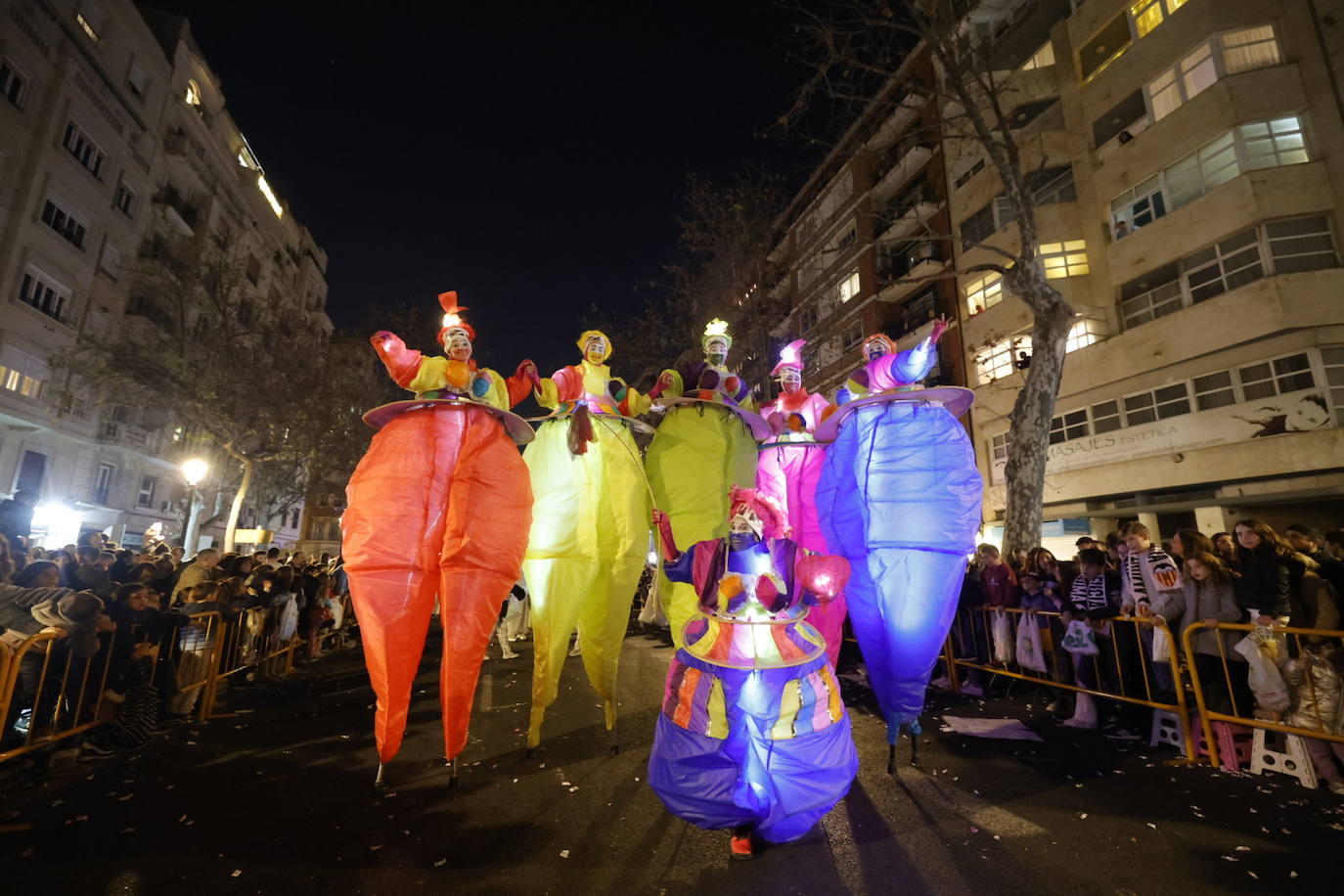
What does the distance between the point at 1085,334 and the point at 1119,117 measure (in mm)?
6483

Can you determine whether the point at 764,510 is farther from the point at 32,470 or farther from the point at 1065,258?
the point at 32,470

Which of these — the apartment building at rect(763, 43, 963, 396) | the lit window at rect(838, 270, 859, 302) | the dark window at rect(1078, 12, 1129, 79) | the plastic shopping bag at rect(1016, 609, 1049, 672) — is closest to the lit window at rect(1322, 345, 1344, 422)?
the apartment building at rect(763, 43, 963, 396)

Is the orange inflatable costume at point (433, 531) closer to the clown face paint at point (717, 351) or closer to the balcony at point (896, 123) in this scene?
the clown face paint at point (717, 351)

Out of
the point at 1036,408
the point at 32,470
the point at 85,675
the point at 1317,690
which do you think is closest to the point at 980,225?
the point at 1036,408

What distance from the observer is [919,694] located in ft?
14.0

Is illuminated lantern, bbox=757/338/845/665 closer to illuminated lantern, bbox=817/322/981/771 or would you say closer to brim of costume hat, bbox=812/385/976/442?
brim of costume hat, bbox=812/385/976/442

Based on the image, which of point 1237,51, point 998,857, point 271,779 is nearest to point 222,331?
point 271,779

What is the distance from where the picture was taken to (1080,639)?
231 inches

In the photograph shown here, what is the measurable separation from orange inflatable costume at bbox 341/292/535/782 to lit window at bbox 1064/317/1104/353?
1870 centimetres

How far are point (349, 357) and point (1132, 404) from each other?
2443 cm

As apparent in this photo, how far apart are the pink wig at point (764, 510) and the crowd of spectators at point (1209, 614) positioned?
13.0 feet

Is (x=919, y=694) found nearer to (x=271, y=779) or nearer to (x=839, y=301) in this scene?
(x=271, y=779)

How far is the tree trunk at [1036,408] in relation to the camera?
969cm

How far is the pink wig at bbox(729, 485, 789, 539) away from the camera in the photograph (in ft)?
12.0
